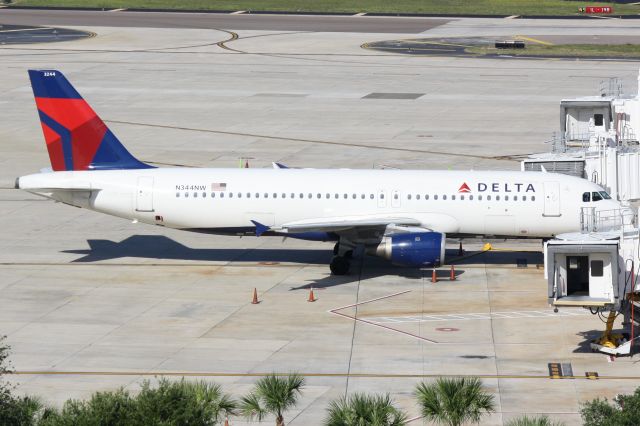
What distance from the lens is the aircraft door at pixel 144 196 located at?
5534 centimetres

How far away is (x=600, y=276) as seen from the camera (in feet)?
139

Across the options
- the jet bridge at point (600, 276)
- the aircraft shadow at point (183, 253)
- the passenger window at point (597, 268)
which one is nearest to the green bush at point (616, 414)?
the jet bridge at point (600, 276)

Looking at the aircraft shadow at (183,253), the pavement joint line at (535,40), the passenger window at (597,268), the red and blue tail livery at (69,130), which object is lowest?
the aircraft shadow at (183,253)

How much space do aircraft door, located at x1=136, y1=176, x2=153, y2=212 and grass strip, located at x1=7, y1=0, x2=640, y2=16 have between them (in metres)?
114

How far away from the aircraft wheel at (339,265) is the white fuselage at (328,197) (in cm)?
193

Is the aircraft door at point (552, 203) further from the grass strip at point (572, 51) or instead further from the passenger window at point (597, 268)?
the grass strip at point (572, 51)

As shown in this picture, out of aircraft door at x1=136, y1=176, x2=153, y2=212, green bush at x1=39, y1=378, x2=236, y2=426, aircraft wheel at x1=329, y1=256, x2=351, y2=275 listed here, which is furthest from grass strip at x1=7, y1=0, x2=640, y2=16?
green bush at x1=39, y1=378, x2=236, y2=426

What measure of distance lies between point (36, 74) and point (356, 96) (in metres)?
50.7

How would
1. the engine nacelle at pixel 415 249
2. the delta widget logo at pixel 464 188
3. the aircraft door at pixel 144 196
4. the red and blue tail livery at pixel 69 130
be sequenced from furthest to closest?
the red and blue tail livery at pixel 69 130 < the aircraft door at pixel 144 196 < the delta widget logo at pixel 464 188 < the engine nacelle at pixel 415 249

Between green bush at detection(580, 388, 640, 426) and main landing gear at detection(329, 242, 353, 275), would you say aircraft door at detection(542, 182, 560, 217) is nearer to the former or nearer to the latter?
main landing gear at detection(329, 242, 353, 275)

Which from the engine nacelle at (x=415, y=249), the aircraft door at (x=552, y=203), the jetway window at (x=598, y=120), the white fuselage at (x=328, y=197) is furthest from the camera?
the jetway window at (x=598, y=120)

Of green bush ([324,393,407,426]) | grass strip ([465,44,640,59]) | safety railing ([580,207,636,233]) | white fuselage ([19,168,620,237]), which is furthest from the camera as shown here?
grass strip ([465,44,640,59])

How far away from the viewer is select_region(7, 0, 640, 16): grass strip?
16562 centimetres

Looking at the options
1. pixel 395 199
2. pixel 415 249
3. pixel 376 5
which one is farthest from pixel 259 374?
pixel 376 5
